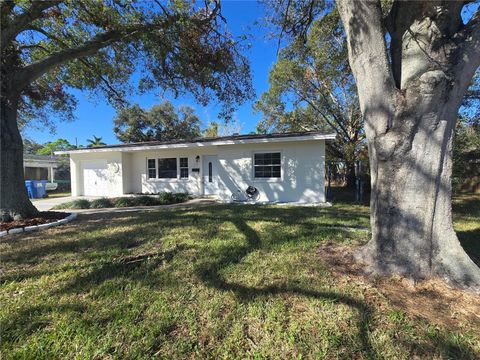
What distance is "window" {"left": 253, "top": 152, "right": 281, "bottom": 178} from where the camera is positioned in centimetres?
1019

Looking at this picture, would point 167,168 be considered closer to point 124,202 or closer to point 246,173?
point 124,202

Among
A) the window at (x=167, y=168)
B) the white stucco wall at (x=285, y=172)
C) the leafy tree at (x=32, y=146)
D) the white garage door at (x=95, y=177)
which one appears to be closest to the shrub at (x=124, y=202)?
the window at (x=167, y=168)

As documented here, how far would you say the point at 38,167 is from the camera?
874 inches

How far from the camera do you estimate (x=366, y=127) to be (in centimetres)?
303

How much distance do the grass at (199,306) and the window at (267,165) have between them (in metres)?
5.91

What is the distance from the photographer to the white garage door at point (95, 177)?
14.2 metres

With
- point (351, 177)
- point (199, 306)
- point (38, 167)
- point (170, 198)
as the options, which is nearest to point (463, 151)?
point (351, 177)

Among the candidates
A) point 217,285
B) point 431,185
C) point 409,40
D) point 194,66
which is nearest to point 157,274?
point 217,285

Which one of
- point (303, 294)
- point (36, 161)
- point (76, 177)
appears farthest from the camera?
point (36, 161)

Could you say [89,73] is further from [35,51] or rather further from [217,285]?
[217,285]

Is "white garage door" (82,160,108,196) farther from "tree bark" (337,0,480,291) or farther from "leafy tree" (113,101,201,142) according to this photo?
"tree bark" (337,0,480,291)

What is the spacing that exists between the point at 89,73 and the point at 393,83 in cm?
995

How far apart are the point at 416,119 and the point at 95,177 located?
16096 mm

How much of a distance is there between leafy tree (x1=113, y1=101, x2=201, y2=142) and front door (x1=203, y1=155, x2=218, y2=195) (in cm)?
1448
